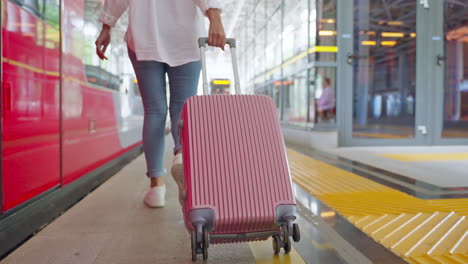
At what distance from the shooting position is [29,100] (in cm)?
190

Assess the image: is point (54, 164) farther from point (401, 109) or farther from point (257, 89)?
point (257, 89)

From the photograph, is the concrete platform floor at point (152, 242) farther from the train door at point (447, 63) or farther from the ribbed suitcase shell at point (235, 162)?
the train door at point (447, 63)

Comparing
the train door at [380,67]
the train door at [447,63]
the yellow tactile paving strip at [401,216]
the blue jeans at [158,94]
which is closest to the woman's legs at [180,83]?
the blue jeans at [158,94]

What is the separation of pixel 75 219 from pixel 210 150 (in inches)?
39.3

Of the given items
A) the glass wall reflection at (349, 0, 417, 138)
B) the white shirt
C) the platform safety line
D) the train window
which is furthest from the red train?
the glass wall reflection at (349, 0, 417, 138)

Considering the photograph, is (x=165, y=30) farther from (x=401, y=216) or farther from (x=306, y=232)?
(x=401, y=216)

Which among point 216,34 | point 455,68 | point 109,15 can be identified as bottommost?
point 216,34

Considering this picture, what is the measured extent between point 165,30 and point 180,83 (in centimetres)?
29

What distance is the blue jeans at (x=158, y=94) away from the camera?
84.7 inches

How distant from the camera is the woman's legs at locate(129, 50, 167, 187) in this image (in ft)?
7.04

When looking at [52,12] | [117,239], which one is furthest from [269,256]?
[52,12]

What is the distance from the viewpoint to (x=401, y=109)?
6965 millimetres

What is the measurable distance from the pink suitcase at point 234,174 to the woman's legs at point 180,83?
2.25ft

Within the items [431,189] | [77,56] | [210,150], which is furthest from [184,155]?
[431,189]
